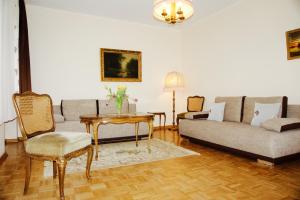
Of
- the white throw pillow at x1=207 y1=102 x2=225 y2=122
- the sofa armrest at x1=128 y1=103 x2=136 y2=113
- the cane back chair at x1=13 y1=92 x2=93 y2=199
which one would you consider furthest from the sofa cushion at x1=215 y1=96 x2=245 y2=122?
the cane back chair at x1=13 y1=92 x2=93 y2=199

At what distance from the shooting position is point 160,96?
225 inches

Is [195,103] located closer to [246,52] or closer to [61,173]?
[246,52]

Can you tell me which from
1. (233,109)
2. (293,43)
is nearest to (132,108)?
(233,109)

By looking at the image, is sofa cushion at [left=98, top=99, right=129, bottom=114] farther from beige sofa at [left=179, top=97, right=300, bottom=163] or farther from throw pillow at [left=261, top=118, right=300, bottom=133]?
throw pillow at [left=261, top=118, right=300, bottom=133]

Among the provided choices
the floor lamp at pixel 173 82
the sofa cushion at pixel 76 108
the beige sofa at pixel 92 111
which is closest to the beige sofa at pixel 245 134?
the beige sofa at pixel 92 111

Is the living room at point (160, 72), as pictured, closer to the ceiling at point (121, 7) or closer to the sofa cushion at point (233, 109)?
the ceiling at point (121, 7)

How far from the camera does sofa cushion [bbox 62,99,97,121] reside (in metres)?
4.25

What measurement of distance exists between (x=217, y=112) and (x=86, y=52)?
316 cm

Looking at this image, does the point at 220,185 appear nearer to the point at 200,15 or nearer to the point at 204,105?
the point at 204,105

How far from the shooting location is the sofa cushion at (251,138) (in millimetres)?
2535

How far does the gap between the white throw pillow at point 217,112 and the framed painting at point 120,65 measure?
219cm

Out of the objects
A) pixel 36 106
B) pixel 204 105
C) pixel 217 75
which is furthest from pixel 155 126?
pixel 36 106

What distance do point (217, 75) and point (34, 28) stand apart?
4080 mm

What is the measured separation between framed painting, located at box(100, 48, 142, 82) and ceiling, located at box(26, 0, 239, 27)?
0.84m
